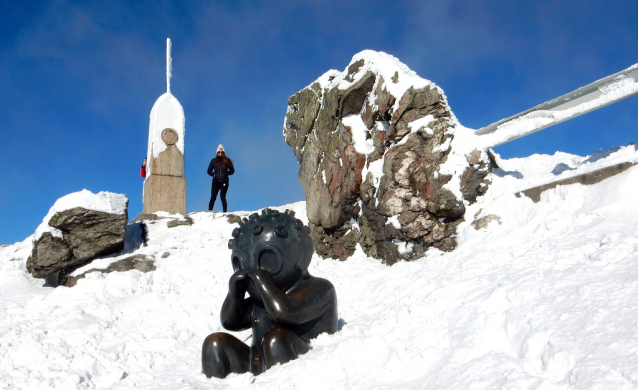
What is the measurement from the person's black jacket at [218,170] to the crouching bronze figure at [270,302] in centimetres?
755

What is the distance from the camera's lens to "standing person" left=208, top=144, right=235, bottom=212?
11289 millimetres

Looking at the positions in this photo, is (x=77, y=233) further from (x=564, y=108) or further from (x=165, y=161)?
(x=564, y=108)

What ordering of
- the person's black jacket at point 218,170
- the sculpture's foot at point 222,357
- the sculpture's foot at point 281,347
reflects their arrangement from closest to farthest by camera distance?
the sculpture's foot at point 281,347
the sculpture's foot at point 222,357
the person's black jacket at point 218,170

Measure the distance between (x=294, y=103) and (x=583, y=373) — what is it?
910 centimetres

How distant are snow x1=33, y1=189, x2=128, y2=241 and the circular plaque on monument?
4.04 metres

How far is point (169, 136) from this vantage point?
11.9m

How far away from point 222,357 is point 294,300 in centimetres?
74

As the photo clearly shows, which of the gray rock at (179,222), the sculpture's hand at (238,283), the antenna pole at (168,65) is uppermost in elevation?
the antenna pole at (168,65)

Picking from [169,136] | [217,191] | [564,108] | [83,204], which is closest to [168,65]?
[169,136]

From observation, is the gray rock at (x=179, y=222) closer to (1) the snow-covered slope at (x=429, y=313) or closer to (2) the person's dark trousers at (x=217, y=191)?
(1) the snow-covered slope at (x=429, y=313)

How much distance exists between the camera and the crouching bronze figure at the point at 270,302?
3463mm

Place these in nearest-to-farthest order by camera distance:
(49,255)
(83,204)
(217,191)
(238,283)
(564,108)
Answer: (238,283)
(564,108)
(49,255)
(83,204)
(217,191)

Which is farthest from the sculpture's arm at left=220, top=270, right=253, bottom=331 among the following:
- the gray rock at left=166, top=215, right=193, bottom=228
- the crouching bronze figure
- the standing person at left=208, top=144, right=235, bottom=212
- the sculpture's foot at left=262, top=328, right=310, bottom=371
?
the standing person at left=208, top=144, right=235, bottom=212

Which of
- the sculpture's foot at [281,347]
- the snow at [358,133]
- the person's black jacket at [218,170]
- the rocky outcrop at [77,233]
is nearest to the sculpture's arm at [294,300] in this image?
the sculpture's foot at [281,347]
